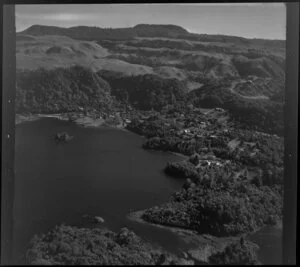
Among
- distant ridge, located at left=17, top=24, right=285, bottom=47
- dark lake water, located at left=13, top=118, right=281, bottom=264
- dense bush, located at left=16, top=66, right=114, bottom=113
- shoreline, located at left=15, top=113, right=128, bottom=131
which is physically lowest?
dark lake water, located at left=13, top=118, right=281, bottom=264

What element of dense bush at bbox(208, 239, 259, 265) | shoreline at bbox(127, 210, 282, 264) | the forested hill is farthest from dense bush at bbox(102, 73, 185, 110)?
dense bush at bbox(208, 239, 259, 265)

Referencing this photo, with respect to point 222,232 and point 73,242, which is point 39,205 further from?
point 222,232

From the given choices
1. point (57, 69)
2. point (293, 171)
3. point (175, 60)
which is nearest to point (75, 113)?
point (57, 69)

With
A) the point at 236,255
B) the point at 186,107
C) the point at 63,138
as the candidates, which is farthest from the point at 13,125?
the point at 236,255

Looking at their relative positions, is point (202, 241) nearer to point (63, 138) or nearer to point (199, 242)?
point (199, 242)

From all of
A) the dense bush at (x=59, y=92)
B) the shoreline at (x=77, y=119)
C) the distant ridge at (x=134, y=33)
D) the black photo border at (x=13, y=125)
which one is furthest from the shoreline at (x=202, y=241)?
the distant ridge at (x=134, y=33)

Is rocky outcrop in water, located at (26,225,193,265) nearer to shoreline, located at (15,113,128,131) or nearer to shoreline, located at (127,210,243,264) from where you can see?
shoreline, located at (127,210,243,264)
